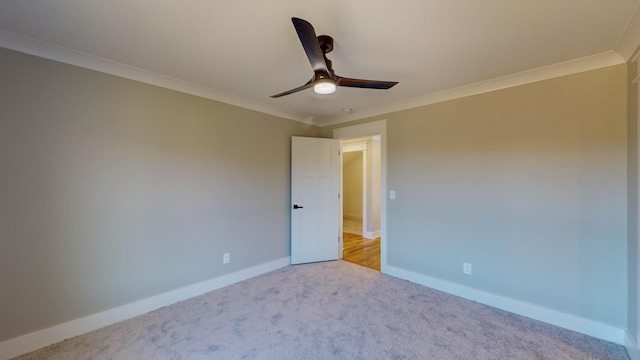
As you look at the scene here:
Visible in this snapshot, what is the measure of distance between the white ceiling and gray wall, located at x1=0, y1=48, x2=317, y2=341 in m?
0.27

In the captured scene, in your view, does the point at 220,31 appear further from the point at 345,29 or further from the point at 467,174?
the point at 467,174

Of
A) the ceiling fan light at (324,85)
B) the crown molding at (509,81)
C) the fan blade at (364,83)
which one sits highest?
the crown molding at (509,81)

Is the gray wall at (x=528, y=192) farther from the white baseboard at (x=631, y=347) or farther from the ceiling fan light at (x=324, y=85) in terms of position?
the ceiling fan light at (x=324, y=85)

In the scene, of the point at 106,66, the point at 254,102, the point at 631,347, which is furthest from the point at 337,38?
the point at 631,347

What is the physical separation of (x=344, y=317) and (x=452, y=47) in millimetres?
2504

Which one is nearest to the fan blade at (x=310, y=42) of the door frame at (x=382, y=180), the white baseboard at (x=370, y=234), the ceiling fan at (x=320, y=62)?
the ceiling fan at (x=320, y=62)

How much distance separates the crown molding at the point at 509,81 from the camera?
2.09 meters

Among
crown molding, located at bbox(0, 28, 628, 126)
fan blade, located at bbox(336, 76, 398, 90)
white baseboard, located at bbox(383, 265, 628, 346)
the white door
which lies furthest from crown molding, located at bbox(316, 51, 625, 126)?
white baseboard, located at bbox(383, 265, 628, 346)

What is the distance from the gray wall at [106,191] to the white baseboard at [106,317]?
5 cm

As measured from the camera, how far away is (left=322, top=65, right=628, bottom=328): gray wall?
2102mm

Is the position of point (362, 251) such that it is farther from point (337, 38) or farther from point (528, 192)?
point (337, 38)

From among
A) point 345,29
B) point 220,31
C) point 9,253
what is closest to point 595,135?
point 345,29

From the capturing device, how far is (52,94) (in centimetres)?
204

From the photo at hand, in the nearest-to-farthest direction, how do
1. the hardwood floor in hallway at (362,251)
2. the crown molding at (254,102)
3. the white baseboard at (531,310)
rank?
the crown molding at (254,102) < the white baseboard at (531,310) < the hardwood floor in hallway at (362,251)
